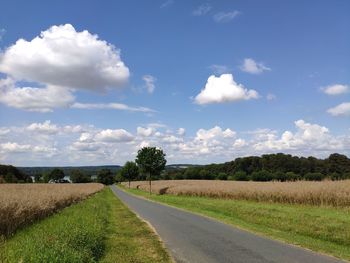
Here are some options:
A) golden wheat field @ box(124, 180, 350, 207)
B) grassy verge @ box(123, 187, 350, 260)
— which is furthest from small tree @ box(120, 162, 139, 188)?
grassy verge @ box(123, 187, 350, 260)

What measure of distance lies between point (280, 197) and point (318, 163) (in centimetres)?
7457

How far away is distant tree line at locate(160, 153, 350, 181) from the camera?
9056cm

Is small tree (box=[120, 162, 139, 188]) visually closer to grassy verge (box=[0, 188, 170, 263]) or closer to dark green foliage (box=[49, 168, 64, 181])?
dark green foliage (box=[49, 168, 64, 181])

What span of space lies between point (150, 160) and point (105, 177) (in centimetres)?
13291

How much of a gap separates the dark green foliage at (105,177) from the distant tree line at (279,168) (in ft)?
174

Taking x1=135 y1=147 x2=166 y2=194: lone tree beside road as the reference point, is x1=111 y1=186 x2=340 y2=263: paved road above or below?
below

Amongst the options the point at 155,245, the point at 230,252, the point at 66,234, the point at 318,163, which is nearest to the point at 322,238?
the point at 230,252

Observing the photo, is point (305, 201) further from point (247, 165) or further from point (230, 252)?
point (247, 165)

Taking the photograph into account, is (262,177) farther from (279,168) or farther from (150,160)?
(150,160)

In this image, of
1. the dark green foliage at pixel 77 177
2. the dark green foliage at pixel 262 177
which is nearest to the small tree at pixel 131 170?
the dark green foliage at pixel 262 177

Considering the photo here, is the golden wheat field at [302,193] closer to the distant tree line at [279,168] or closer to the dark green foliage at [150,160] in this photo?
the dark green foliage at [150,160]

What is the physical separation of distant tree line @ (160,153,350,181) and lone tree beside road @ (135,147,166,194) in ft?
83.4

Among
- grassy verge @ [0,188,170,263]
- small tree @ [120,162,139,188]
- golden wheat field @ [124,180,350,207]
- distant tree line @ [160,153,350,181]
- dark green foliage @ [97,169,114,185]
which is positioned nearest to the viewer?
grassy verge @ [0,188,170,263]

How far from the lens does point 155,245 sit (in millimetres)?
14094
